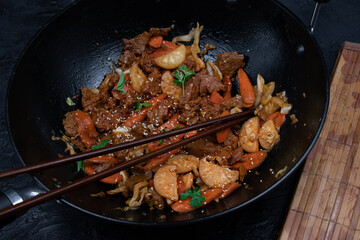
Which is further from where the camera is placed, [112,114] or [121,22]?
[121,22]

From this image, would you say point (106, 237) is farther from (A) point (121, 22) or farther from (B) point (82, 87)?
(A) point (121, 22)

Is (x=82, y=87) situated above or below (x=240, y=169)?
above

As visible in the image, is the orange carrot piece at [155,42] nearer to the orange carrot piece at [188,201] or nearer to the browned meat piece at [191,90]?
the browned meat piece at [191,90]

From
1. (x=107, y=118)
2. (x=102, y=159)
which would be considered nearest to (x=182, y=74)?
(x=107, y=118)

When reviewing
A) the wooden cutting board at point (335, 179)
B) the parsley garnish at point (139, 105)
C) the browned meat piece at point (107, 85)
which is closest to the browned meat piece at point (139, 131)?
the parsley garnish at point (139, 105)

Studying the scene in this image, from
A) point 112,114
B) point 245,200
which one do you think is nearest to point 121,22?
point 112,114

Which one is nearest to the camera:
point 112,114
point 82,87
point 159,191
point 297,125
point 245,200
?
point 245,200
